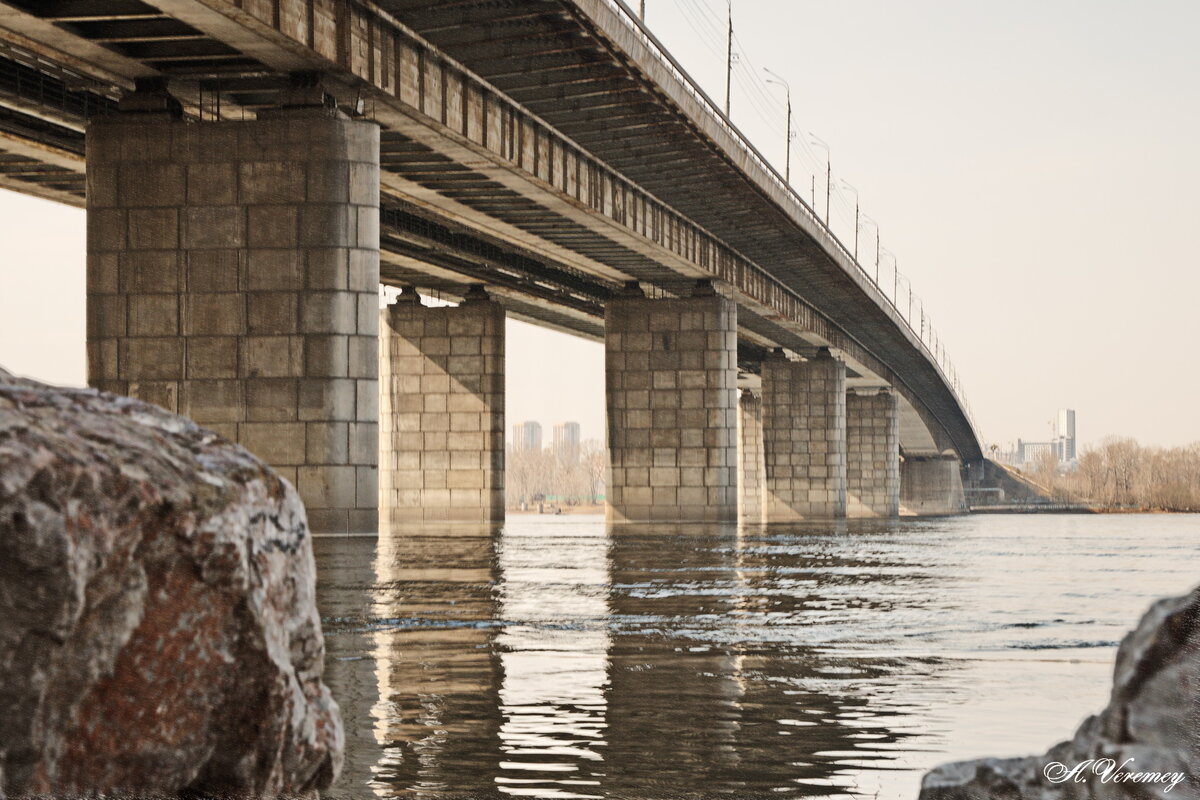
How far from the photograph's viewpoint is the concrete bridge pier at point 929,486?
15825 cm

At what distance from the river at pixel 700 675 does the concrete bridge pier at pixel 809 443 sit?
64.8 m

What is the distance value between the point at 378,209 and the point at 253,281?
2.64 m

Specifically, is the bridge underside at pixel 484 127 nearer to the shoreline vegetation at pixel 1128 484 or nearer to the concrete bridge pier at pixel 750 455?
the concrete bridge pier at pixel 750 455

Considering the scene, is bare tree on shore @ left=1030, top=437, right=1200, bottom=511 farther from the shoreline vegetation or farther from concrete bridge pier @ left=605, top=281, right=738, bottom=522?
concrete bridge pier @ left=605, top=281, right=738, bottom=522

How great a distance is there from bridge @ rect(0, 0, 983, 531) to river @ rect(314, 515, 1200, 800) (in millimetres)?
5673

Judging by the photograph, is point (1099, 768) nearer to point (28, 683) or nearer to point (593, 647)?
point (28, 683)

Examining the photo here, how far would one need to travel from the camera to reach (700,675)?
35.3 ft

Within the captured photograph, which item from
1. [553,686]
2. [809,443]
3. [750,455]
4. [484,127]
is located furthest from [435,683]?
[750,455]

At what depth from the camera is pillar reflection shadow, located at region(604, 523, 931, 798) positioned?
6.95 meters

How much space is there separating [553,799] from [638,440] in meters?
54.7

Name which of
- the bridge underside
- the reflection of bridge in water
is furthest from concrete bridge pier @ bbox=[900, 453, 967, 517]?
the reflection of bridge in water

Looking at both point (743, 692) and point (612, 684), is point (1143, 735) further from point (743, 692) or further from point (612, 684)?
point (612, 684)

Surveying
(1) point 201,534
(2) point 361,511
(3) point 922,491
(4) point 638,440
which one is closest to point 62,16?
(2) point 361,511

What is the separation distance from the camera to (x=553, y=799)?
20.4ft
